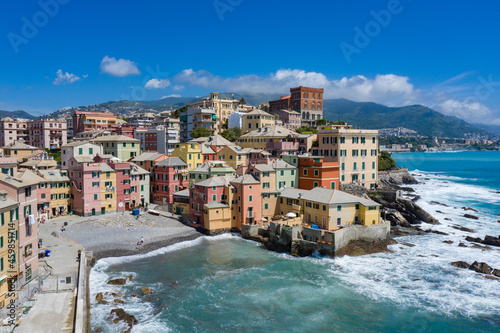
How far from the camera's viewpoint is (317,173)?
60719 millimetres

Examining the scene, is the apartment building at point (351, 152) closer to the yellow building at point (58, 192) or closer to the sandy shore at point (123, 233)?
the sandy shore at point (123, 233)

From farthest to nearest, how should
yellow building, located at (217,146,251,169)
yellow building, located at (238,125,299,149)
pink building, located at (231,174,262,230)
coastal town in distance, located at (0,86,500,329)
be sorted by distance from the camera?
yellow building, located at (238,125,299,149), yellow building, located at (217,146,251,169), pink building, located at (231,174,262,230), coastal town in distance, located at (0,86,500,329)

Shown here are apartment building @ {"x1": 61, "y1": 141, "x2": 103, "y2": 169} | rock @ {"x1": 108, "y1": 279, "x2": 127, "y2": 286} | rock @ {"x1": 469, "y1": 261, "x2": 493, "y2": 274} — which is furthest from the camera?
apartment building @ {"x1": 61, "y1": 141, "x2": 103, "y2": 169}

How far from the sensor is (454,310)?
3284 centimetres

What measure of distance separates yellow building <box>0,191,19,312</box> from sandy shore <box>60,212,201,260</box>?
14853 mm

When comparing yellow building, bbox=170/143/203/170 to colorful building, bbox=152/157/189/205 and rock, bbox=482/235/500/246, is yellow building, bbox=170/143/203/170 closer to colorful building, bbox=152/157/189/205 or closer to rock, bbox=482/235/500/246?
colorful building, bbox=152/157/189/205

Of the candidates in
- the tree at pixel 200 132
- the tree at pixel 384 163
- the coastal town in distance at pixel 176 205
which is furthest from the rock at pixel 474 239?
the tree at pixel 200 132

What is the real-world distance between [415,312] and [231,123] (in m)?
85.8

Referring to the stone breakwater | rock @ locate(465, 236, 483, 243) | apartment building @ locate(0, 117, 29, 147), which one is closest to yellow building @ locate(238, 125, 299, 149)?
the stone breakwater

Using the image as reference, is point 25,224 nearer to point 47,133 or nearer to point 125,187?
point 125,187

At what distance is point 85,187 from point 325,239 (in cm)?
3932

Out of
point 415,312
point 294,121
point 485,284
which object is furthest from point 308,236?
point 294,121

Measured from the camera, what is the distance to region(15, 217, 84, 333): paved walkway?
24.0 metres

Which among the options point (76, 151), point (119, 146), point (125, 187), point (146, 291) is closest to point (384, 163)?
point (119, 146)
